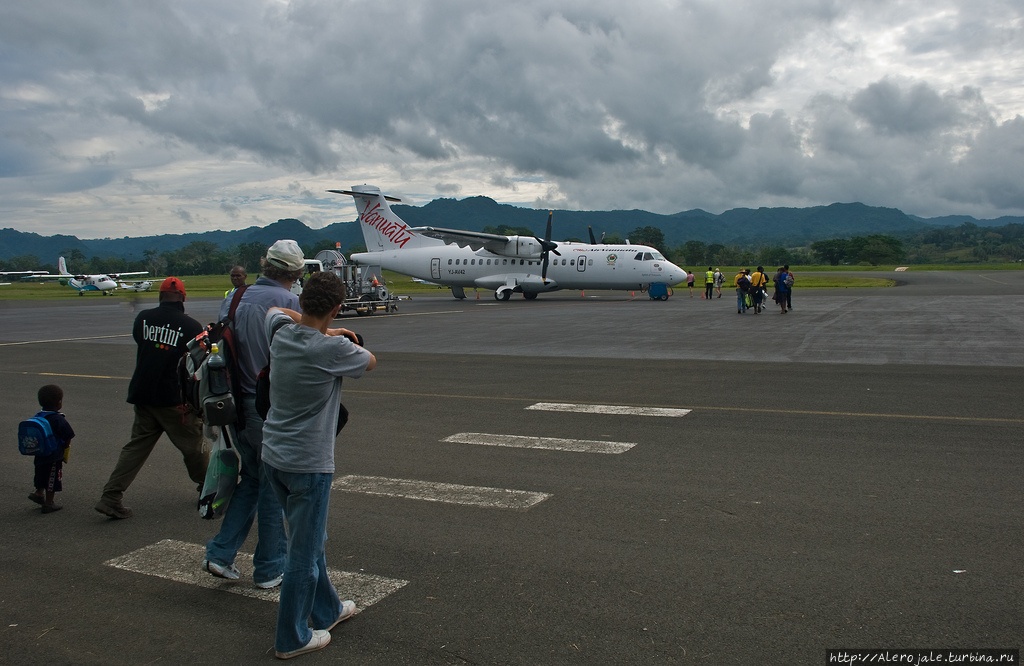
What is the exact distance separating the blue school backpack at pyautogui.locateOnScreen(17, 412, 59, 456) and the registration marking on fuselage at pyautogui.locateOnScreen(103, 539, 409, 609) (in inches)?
61.9

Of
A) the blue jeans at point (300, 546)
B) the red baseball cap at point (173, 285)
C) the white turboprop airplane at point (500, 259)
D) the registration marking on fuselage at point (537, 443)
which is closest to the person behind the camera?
the blue jeans at point (300, 546)

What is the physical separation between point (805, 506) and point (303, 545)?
12.9 feet

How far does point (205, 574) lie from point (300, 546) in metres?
1.58

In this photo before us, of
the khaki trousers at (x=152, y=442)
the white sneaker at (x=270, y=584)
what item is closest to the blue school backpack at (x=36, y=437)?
the khaki trousers at (x=152, y=442)

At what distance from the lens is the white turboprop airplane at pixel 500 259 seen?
37.7m

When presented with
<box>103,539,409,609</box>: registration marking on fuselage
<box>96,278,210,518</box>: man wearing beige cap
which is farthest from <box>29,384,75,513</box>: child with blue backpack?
<box>103,539,409,609</box>: registration marking on fuselage

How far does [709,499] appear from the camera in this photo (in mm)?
5918

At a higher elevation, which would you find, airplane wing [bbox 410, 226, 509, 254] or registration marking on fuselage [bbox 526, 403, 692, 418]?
airplane wing [bbox 410, 226, 509, 254]

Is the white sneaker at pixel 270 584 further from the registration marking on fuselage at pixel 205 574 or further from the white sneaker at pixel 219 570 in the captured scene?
the white sneaker at pixel 219 570

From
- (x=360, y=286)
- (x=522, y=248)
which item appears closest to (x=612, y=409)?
(x=360, y=286)

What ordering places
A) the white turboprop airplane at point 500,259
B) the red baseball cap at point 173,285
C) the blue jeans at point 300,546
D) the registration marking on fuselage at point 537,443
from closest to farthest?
the blue jeans at point 300,546, the red baseball cap at point 173,285, the registration marking on fuselage at point 537,443, the white turboprop airplane at point 500,259

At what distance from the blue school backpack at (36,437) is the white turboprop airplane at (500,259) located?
103ft

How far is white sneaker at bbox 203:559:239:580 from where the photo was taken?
4609 mm

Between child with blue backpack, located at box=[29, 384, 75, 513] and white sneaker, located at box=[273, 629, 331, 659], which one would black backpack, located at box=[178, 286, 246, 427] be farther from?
child with blue backpack, located at box=[29, 384, 75, 513]
